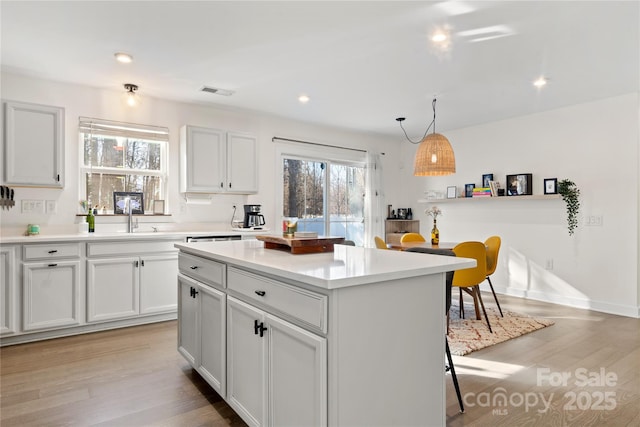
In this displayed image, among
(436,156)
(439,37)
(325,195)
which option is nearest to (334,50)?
(439,37)

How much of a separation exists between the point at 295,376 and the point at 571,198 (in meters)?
4.50

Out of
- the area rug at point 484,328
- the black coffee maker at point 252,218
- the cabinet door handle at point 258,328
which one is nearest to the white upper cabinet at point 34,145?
the black coffee maker at point 252,218

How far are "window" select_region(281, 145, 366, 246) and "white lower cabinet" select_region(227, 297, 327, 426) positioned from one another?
3629mm

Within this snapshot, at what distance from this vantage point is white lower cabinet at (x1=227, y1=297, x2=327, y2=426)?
1.38 metres

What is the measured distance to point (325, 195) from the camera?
6027 mm

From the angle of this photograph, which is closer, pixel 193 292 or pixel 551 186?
pixel 193 292

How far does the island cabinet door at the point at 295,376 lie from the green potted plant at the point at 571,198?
441 cm

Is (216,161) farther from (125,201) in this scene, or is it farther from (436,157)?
(436,157)

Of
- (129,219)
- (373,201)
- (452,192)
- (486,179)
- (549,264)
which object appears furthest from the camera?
(373,201)

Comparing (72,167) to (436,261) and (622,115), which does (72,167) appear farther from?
(622,115)

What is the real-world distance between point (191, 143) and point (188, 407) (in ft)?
9.83

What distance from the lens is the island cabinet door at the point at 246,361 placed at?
1.70 metres

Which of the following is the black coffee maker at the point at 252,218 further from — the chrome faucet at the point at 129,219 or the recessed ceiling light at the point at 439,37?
the recessed ceiling light at the point at 439,37

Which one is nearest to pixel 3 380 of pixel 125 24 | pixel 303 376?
pixel 303 376
